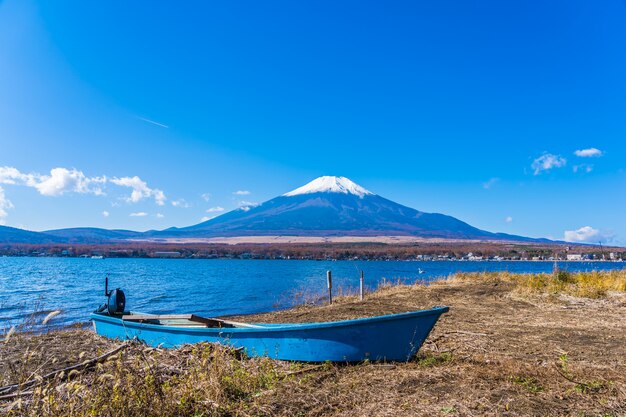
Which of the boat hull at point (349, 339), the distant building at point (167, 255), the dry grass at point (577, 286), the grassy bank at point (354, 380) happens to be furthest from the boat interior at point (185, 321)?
the distant building at point (167, 255)

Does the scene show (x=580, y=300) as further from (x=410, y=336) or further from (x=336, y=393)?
(x=336, y=393)

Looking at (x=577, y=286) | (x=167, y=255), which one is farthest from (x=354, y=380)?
(x=167, y=255)

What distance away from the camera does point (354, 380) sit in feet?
19.0

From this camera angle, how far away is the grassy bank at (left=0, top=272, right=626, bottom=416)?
401 cm

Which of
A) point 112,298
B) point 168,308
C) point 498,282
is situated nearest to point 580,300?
point 498,282

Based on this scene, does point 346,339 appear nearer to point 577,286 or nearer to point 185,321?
point 185,321

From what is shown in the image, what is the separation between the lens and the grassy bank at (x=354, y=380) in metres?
4.01

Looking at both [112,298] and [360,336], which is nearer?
[360,336]

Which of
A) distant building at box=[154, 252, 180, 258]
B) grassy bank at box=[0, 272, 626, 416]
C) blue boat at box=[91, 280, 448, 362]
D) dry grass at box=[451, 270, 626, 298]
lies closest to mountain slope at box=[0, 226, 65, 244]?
distant building at box=[154, 252, 180, 258]

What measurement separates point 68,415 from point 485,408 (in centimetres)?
412

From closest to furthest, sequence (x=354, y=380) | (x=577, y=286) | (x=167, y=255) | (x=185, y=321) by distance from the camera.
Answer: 1. (x=354, y=380)
2. (x=185, y=321)
3. (x=577, y=286)
4. (x=167, y=255)

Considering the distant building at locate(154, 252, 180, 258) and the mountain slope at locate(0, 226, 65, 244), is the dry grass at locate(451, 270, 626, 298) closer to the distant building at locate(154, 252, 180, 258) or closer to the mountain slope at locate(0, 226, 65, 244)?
the distant building at locate(154, 252, 180, 258)

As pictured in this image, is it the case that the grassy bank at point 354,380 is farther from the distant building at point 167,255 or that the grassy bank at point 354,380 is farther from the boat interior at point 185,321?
the distant building at point 167,255

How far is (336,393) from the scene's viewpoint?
530cm
